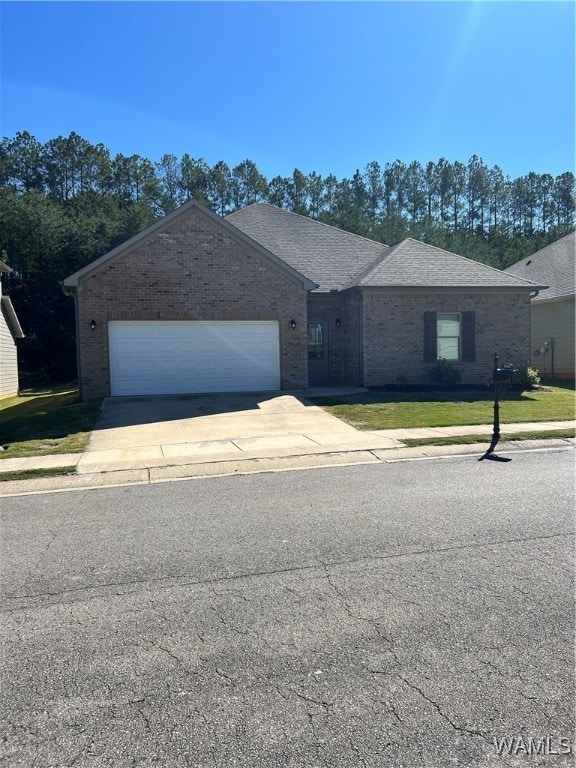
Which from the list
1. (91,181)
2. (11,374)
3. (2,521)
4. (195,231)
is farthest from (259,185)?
(2,521)

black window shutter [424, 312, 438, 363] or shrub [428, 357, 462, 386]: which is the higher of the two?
black window shutter [424, 312, 438, 363]

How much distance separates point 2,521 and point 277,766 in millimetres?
4568

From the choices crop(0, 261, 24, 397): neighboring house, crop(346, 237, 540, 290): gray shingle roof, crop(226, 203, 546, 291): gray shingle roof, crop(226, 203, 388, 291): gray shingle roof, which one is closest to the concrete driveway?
crop(346, 237, 540, 290): gray shingle roof

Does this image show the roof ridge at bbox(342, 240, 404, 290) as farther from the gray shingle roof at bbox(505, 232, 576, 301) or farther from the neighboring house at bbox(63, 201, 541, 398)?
the gray shingle roof at bbox(505, 232, 576, 301)

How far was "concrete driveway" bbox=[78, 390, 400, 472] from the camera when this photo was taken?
896cm

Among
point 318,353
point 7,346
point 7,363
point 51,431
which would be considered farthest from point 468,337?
point 7,346

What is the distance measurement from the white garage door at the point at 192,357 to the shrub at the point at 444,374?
212 inches

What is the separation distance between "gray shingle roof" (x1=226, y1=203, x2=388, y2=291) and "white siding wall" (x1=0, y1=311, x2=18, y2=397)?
1173cm

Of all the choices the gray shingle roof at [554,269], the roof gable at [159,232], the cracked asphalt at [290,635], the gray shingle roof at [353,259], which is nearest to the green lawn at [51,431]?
the roof gable at [159,232]

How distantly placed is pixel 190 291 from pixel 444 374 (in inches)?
349

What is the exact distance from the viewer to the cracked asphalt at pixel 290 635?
236 cm

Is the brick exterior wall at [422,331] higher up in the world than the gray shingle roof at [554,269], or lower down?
lower down

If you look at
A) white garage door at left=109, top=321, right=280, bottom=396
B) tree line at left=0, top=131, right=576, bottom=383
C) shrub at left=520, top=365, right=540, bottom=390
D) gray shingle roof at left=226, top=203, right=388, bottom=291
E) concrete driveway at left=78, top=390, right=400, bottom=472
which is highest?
tree line at left=0, top=131, right=576, bottom=383

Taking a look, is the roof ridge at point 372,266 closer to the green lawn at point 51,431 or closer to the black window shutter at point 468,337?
the black window shutter at point 468,337
